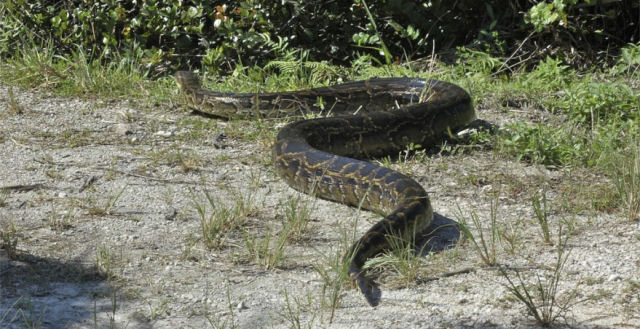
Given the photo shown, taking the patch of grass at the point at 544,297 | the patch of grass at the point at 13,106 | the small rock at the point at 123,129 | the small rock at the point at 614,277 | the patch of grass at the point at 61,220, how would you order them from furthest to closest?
the patch of grass at the point at 13,106 < the small rock at the point at 123,129 < the patch of grass at the point at 61,220 < the small rock at the point at 614,277 < the patch of grass at the point at 544,297

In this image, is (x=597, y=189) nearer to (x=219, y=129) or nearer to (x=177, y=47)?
(x=219, y=129)

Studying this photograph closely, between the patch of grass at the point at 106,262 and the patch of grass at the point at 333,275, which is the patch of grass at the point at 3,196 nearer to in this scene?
the patch of grass at the point at 106,262

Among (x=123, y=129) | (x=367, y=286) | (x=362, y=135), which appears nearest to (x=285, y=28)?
(x=123, y=129)

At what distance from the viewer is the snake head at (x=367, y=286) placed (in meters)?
4.64

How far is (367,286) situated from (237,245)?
110 cm

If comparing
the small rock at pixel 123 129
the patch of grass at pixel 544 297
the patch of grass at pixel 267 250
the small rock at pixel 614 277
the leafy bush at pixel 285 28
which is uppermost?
the patch of grass at pixel 544 297

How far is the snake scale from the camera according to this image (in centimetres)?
553

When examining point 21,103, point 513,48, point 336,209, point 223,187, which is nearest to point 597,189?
point 336,209

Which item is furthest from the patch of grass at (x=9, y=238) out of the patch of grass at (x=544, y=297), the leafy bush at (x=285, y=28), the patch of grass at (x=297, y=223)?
the leafy bush at (x=285, y=28)

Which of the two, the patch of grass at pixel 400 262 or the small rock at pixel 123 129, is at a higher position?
the patch of grass at pixel 400 262

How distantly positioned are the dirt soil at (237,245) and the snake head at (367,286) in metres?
0.06

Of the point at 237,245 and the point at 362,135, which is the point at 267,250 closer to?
the point at 237,245

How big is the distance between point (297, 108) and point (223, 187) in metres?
2.24

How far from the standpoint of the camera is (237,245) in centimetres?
543
